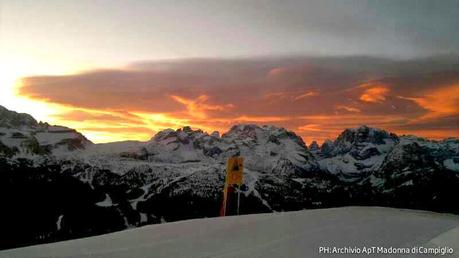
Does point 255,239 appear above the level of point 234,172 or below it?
below

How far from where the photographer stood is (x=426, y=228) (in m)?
11.9

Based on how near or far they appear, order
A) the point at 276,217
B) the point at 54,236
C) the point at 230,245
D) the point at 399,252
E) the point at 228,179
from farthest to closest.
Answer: the point at 54,236, the point at 228,179, the point at 276,217, the point at 230,245, the point at 399,252

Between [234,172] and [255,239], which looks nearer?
[255,239]

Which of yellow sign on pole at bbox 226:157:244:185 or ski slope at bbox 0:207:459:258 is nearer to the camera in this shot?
ski slope at bbox 0:207:459:258

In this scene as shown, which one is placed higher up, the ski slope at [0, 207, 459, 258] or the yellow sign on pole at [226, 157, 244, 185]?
the yellow sign on pole at [226, 157, 244, 185]

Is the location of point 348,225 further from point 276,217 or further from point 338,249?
point 338,249

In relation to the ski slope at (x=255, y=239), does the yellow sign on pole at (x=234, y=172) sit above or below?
above

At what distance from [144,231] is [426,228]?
6.74m

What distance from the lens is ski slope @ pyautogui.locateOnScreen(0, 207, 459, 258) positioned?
349 inches

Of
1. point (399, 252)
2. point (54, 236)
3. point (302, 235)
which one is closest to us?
point (399, 252)

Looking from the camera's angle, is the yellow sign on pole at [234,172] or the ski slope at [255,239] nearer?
the ski slope at [255,239]

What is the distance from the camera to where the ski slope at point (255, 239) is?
8.88m

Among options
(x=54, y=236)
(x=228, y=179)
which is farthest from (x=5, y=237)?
(x=228, y=179)

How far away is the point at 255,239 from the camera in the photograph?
33.0 ft
